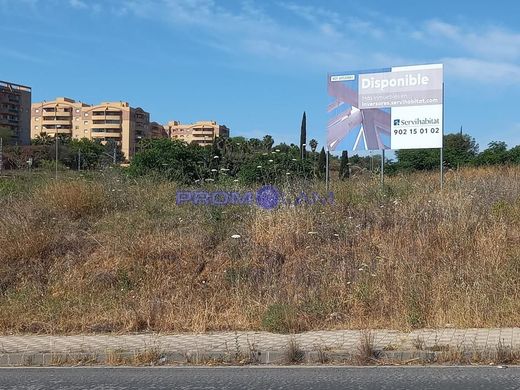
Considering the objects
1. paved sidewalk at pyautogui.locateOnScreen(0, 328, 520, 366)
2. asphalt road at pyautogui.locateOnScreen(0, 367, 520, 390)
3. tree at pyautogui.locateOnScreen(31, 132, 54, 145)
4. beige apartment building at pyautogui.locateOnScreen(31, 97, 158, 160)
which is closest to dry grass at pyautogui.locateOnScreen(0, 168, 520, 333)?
paved sidewalk at pyautogui.locateOnScreen(0, 328, 520, 366)

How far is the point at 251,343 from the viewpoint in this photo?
7555 millimetres

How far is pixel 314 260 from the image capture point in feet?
36.3

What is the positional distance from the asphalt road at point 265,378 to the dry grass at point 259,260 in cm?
192

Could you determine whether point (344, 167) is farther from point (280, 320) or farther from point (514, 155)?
point (280, 320)

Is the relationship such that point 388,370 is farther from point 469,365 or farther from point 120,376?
point 120,376

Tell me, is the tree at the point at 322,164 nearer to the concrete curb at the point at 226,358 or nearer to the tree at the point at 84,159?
the tree at the point at 84,159

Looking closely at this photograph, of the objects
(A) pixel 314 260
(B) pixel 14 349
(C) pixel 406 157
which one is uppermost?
(C) pixel 406 157

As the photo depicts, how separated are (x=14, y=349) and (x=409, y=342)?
206 inches

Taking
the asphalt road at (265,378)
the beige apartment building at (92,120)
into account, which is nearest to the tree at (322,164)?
the asphalt road at (265,378)

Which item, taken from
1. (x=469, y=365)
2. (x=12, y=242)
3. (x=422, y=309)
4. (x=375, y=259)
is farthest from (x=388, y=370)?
(x=12, y=242)

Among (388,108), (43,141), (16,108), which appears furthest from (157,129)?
(388,108)

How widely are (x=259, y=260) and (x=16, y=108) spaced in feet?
442

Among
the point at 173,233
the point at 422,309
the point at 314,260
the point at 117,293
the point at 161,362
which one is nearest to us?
the point at 161,362

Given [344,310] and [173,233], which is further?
[173,233]
